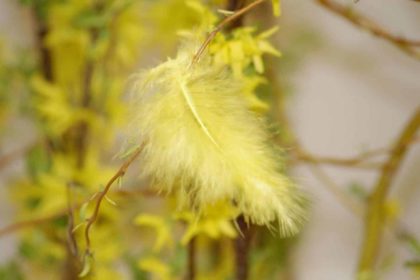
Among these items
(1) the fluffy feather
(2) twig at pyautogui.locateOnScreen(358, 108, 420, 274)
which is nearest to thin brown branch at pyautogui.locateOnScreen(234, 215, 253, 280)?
(1) the fluffy feather

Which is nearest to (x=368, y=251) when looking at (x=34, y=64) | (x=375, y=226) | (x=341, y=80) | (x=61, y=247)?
(x=375, y=226)

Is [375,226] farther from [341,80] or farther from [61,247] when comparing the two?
[61,247]

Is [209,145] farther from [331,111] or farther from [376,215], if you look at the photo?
[331,111]

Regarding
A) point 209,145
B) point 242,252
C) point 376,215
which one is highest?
point 209,145

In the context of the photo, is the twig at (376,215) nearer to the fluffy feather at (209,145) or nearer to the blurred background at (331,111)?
the blurred background at (331,111)

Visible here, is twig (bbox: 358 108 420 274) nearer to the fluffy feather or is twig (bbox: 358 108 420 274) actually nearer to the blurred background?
the blurred background

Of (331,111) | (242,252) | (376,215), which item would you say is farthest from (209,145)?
(331,111)

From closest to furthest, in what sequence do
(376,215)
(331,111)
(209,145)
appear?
(209,145), (376,215), (331,111)

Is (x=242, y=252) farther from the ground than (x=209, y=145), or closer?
closer
